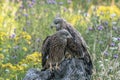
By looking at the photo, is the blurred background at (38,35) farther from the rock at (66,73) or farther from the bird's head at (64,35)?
the bird's head at (64,35)

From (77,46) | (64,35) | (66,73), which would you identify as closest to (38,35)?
(66,73)

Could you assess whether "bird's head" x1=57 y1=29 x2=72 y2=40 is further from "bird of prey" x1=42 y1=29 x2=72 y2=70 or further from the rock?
the rock

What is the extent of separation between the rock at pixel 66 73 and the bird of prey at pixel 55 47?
0.12 m

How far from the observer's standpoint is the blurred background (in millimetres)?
6594

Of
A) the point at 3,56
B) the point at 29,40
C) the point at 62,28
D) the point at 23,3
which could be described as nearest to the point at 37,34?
the point at 29,40

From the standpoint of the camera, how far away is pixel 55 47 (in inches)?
188

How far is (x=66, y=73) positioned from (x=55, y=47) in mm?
513

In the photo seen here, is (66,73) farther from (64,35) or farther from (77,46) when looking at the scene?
(64,35)

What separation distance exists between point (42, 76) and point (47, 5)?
6.27m

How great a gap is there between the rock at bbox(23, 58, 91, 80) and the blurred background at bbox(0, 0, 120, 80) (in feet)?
1.97

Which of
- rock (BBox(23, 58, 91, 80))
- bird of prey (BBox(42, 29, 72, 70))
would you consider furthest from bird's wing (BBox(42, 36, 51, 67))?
rock (BBox(23, 58, 91, 80))

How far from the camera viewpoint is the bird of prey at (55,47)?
4723 millimetres

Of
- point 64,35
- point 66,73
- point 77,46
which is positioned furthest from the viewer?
point 66,73

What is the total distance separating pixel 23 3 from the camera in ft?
38.9
